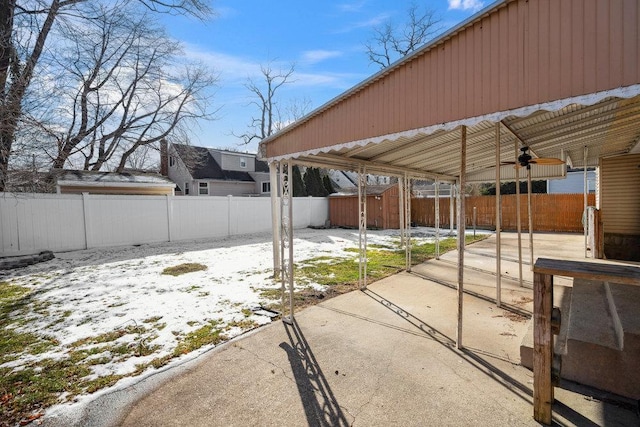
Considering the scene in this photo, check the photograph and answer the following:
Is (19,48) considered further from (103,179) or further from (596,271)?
(103,179)

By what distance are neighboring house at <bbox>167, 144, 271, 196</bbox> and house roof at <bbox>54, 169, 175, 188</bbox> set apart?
402 centimetres

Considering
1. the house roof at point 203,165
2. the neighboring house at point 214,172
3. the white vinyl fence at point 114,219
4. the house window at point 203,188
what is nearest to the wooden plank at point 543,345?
the white vinyl fence at point 114,219

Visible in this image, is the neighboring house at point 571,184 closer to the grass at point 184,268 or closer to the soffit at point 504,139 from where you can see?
the soffit at point 504,139

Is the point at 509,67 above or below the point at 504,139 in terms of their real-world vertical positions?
above

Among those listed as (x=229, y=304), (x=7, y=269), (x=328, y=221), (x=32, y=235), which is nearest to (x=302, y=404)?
(x=229, y=304)

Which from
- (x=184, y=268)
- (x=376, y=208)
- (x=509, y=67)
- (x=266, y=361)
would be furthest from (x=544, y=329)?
(x=376, y=208)

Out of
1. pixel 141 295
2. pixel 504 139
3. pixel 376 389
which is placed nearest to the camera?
pixel 376 389

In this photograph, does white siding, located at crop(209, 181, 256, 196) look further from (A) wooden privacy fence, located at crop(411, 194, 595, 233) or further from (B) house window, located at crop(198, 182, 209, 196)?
(A) wooden privacy fence, located at crop(411, 194, 595, 233)

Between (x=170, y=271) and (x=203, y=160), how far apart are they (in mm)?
18615

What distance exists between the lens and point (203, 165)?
938 inches

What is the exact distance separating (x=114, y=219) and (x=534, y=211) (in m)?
17.8

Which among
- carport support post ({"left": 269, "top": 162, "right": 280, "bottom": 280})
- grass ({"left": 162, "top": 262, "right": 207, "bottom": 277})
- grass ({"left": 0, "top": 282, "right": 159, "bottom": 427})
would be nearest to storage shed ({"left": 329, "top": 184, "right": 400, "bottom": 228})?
carport support post ({"left": 269, "top": 162, "right": 280, "bottom": 280})

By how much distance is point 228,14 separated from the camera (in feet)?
32.3

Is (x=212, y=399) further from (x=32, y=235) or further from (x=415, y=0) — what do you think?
(x=415, y=0)
